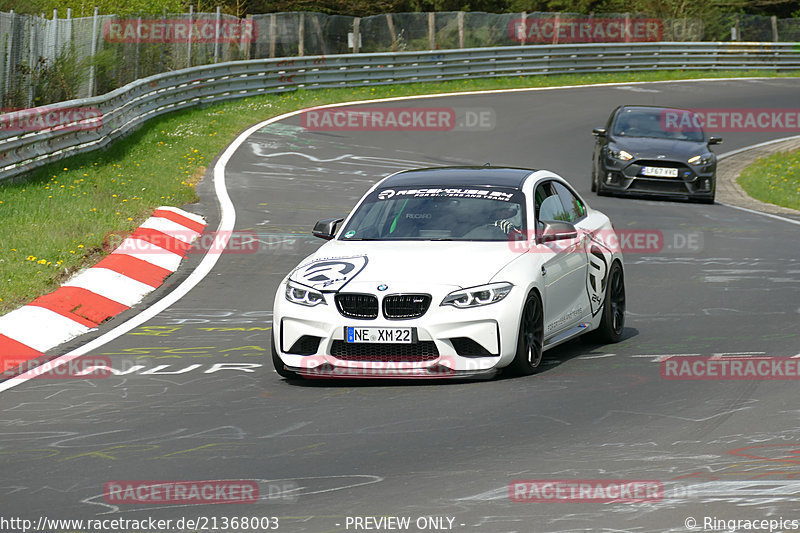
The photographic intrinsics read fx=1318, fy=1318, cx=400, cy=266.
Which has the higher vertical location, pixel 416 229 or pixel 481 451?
pixel 416 229

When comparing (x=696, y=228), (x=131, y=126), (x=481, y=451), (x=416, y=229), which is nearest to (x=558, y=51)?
(x=131, y=126)

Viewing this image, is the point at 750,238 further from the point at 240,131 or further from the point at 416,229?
the point at 240,131

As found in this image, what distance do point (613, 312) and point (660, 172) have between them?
39.3ft

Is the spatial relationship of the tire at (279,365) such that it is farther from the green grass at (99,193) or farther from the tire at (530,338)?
the green grass at (99,193)

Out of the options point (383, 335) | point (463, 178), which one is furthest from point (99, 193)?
point (383, 335)

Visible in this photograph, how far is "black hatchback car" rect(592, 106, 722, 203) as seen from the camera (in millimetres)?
22359

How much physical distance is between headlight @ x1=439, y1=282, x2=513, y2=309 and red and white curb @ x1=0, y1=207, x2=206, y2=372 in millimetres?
3491

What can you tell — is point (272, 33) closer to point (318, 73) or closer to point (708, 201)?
point (318, 73)

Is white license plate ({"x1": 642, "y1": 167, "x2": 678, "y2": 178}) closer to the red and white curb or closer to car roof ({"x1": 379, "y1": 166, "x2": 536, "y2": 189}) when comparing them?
the red and white curb

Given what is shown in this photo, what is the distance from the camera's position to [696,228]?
18.7 meters

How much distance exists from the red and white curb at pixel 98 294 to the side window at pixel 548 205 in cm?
402

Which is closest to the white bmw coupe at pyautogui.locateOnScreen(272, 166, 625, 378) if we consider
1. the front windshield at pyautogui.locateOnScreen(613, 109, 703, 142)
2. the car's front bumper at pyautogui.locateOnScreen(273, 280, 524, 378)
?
the car's front bumper at pyautogui.locateOnScreen(273, 280, 524, 378)

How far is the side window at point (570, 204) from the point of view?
35.9 feet

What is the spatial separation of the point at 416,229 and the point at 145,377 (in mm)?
2284
